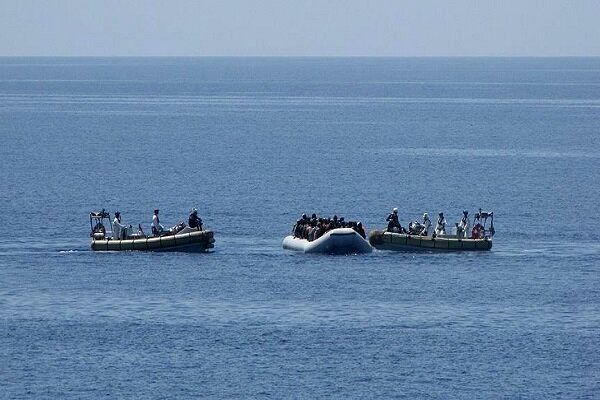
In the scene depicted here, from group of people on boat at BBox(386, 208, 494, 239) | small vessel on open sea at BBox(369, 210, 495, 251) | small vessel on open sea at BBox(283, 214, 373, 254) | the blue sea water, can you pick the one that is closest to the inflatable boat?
small vessel on open sea at BBox(283, 214, 373, 254)

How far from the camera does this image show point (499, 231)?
3561 inches

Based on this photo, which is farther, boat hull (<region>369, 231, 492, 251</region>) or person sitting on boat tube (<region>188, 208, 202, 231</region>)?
person sitting on boat tube (<region>188, 208, 202, 231</region>)

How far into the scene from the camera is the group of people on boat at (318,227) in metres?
80.5

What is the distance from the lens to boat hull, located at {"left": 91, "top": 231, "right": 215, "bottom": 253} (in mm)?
80312

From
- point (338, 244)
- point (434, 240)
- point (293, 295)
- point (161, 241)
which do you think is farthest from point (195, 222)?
point (434, 240)

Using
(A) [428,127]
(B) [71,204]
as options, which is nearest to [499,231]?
(B) [71,204]

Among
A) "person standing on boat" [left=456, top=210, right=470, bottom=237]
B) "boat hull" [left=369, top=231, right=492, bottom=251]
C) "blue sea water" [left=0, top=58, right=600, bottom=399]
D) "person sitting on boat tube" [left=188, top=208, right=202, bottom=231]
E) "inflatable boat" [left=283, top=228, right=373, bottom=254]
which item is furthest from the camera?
"person sitting on boat tube" [left=188, top=208, right=202, bottom=231]

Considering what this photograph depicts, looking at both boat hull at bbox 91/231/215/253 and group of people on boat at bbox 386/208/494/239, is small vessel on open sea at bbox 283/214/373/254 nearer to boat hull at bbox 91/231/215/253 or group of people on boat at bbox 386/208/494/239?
group of people on boat at bbox 386/208/494/239

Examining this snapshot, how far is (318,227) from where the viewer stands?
81.1 m

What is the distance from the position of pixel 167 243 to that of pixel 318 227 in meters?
8.61

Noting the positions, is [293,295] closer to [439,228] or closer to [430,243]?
[430,243]

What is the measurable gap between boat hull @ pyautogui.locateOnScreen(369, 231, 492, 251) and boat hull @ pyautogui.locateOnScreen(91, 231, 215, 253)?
33.1ft

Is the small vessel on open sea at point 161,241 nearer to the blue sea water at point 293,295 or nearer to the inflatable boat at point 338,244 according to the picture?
the blue sea water at point 293,295

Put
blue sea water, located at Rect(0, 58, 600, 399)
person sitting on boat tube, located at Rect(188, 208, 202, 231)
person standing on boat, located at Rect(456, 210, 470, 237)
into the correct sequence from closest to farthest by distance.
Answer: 1. blue sea water, located at Rect(0, 58, 600, 399)
2. person standing on boat, located at Rect(456, 210, 470, 237)
3. person sitting on boat tube, located at Rect(188, 208, 202, 231)
